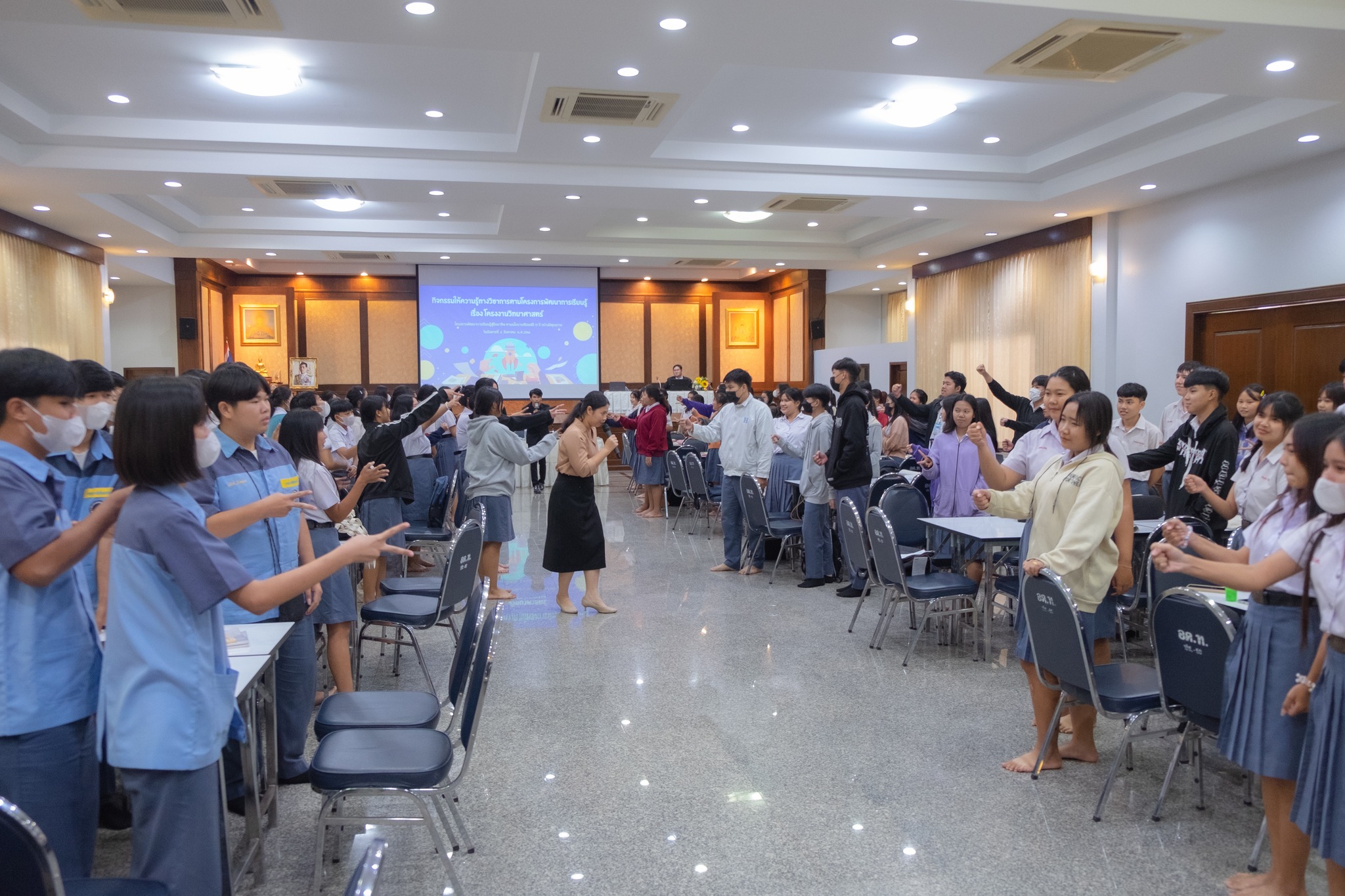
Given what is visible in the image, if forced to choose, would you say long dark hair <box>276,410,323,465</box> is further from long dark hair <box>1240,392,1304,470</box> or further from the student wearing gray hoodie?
long dark hair <box>1240,392,1304,470</box>

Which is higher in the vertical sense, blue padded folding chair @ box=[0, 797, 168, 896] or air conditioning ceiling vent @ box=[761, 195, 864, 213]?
air conditioning ceiling vent @ box=[761, 195, 864, 213]

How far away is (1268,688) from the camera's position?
2.70m

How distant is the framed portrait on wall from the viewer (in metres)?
16.7

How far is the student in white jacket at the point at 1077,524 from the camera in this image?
3451mm

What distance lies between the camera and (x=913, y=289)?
15352 mm

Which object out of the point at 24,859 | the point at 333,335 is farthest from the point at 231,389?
the point at 333,335

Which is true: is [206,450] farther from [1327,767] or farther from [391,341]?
[391,341]

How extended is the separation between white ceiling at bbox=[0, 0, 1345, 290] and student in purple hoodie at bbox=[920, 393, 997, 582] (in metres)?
2.30

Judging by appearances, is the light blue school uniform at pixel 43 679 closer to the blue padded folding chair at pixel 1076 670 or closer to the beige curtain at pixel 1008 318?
the blue padded folding chair at pixel 1076 670

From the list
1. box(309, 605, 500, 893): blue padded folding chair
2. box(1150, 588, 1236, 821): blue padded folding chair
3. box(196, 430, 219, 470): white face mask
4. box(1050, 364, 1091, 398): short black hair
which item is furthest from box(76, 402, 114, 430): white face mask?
box(1050, 364, 1091, 398): short black hair

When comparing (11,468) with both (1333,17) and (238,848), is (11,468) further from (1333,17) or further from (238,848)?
(1333,17)

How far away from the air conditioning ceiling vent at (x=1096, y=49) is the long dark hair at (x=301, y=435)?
4.73 meters

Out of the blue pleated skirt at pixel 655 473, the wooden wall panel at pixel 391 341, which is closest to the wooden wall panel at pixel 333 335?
the wooden wall panel at pixel 391 341

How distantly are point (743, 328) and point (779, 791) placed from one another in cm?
1603
